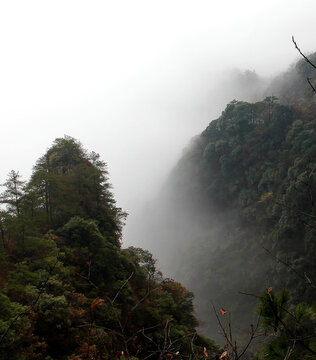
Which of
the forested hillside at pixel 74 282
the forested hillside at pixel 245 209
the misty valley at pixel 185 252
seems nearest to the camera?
the misty valley at pixel 185 252

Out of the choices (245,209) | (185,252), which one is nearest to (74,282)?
(245,209)

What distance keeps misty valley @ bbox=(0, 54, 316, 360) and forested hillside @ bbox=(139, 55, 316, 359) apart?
0.77 feet

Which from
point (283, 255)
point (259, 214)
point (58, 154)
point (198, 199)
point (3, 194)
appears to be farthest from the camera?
point (198, 199)

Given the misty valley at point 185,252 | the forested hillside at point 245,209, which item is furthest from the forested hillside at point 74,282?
the forested hillside at point 245,209

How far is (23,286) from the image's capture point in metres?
11.1

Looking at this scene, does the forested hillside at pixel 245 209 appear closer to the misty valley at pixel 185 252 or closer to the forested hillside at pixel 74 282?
the misty valley at pixel 185 252

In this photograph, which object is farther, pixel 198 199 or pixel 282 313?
pixel 198 199

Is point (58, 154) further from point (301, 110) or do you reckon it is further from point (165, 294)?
point (301, 110)

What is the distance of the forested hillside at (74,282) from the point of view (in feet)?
28.5

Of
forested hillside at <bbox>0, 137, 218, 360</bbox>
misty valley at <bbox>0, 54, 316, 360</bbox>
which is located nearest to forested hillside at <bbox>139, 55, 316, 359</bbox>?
misty valley at <bbox>0, 54, 316, 360</bbox>

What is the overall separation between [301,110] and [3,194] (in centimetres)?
5004

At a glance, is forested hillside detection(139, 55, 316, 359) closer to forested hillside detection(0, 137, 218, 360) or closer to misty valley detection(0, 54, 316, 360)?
misty valley detection(0, 54, 316, 360)

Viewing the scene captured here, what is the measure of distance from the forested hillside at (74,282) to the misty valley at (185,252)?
0.23 feet

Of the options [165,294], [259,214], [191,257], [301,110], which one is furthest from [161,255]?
[165,294]
